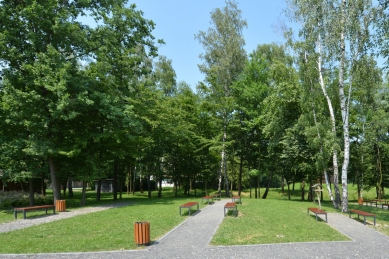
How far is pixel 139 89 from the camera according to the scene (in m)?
22.5

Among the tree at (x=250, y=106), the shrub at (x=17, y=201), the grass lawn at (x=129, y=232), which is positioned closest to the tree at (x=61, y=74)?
the shrub at (x=17, y=201)

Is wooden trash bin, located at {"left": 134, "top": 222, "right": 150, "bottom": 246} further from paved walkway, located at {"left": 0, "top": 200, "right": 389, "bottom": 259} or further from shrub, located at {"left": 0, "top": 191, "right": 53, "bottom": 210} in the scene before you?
shrub, located at {"left": 0, "top": 191, "right": 53, "bottom": 210}

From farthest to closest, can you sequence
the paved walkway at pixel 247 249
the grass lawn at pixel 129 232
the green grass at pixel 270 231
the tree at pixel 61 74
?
1. the tree at pixel 61 74
2. the green grass at pixel 270 231
3. the grass lawn at pixel 129 232
4. the paved walkway at pixel 247 249

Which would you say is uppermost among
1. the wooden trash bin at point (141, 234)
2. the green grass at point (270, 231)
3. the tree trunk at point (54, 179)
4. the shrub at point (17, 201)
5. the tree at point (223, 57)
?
the tree at point (223, 57)

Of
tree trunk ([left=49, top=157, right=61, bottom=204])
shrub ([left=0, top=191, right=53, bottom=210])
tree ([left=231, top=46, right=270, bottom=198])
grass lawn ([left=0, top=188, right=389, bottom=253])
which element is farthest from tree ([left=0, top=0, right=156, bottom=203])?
tree ([left=231, top=46, right=270, bottom=198])

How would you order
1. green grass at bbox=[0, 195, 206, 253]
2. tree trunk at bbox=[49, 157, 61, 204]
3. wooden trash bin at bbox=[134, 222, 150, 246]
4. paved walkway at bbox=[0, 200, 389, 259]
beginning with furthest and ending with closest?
1. tree trunk at bbox=[49, 157, 61, 204]
2. wooden trash bin at bbox=[134, 222, 150, 246]
3. green grass at bbox=[0, 195, 206, 253]
4. paved walkway at bbox=[0, 200, 389, 259]

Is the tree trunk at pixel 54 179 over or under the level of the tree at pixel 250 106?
under

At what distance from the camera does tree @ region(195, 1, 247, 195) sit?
89.1 feet

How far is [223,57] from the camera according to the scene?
2859 cm

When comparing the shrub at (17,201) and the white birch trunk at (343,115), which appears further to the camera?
the shrub at (17,201)

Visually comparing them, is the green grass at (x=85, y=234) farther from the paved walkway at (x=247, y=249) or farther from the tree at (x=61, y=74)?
the tree at (x=61, y=74)

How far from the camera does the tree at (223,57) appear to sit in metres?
27.2

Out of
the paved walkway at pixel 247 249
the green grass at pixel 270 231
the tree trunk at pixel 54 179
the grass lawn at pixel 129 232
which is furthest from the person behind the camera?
the tree trunk at pixel 54 179

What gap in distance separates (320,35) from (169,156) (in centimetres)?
1651
